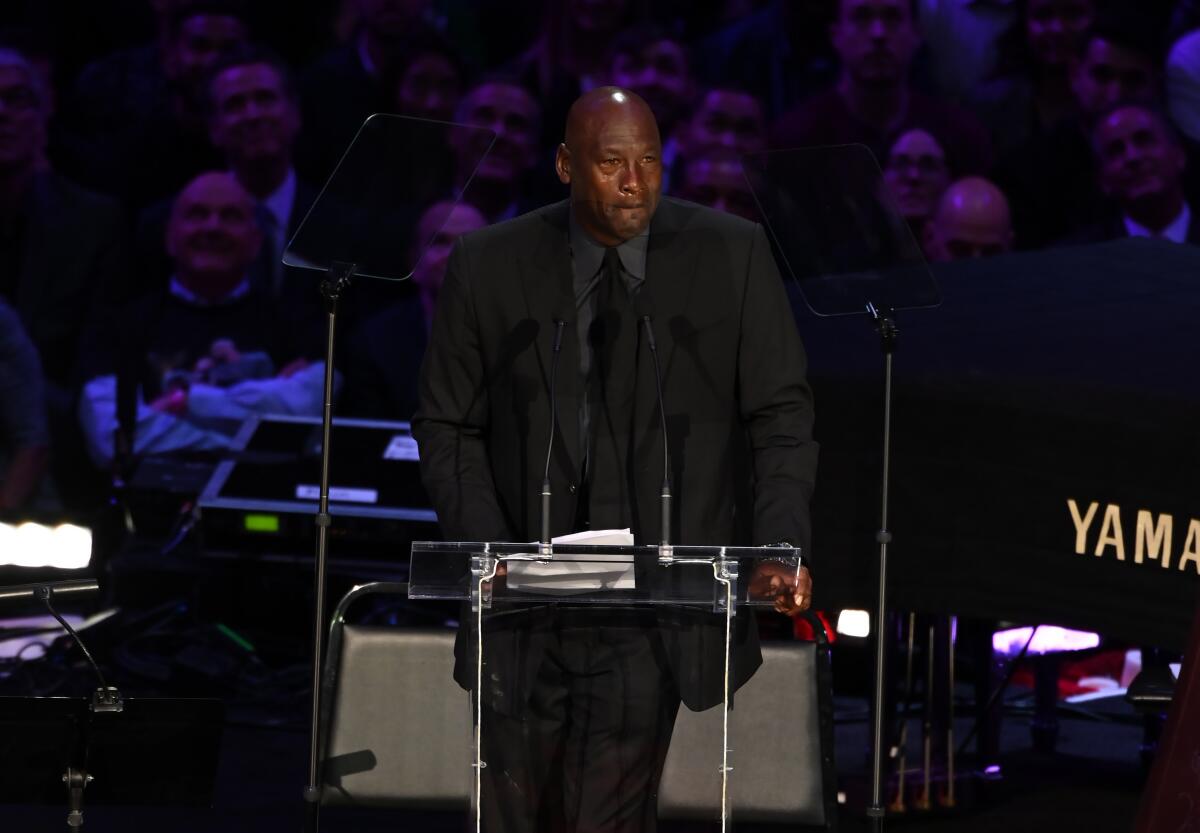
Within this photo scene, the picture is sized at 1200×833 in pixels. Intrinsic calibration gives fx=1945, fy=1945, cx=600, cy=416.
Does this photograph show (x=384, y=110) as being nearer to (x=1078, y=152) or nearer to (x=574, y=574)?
(x=1078, y=152)

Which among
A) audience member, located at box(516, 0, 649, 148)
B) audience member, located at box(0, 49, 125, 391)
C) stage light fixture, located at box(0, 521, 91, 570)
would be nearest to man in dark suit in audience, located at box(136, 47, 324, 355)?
audience member, located at box(0, 49, 125, 391)

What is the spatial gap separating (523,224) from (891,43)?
16.6 ft

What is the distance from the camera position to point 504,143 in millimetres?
8016

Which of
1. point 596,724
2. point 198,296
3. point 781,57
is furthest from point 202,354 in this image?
point 596,724

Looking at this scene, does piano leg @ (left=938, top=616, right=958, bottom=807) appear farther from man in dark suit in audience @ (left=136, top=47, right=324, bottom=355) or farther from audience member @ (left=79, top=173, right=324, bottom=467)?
man in dark suit in audience @ (left=136, top=47, right=324, bottom=355)

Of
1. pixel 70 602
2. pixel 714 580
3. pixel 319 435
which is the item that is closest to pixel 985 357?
pixel 714 580

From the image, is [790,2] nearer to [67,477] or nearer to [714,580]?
[67,477]

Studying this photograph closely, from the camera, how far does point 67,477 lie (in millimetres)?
7945

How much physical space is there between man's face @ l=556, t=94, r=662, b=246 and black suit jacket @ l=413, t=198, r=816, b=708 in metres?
0.13

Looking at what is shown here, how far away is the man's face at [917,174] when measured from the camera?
7.73m

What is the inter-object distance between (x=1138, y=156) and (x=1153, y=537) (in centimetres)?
431

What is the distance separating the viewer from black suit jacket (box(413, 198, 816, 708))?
3115 mm

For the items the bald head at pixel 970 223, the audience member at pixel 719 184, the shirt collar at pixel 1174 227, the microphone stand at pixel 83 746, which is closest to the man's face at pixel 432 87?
the audience member at pixel 719 184

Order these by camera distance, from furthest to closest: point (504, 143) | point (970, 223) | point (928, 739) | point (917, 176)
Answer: point (504, 143) < point (917, 176) < point (970, 223) < point (928, 739)
